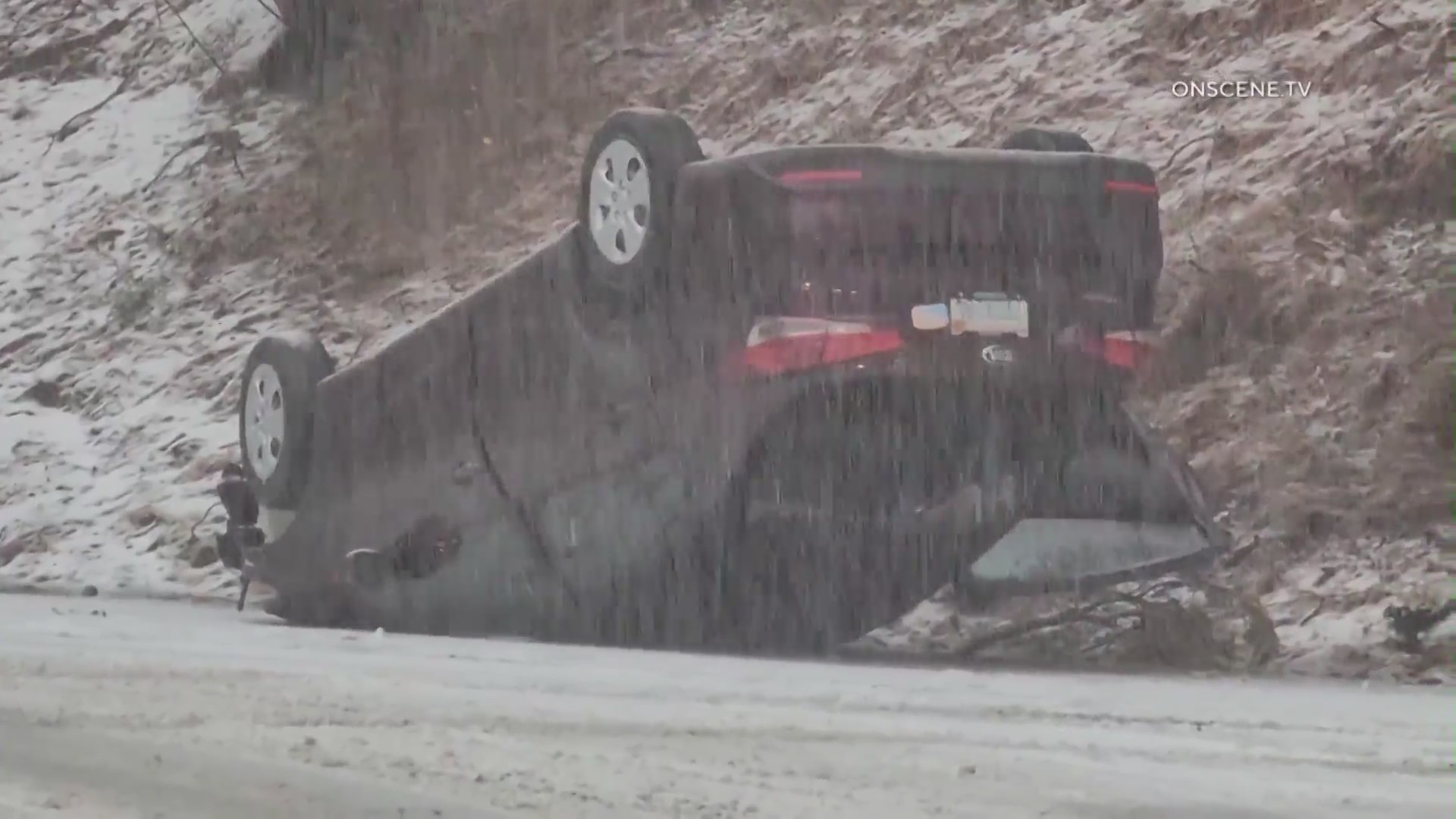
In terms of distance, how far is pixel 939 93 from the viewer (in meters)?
14.6

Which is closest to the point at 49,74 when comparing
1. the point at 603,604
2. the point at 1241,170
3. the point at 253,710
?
the point at 1241,170

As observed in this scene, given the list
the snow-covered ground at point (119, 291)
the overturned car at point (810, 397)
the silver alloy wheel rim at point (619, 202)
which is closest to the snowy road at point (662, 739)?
the overturned car at point (810, 397)

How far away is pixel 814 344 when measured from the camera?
24.9 feet

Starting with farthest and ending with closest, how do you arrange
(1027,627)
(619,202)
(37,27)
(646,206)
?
1. (37,27)
2. (1027,627)
3. (619,202)
4. (646,206)

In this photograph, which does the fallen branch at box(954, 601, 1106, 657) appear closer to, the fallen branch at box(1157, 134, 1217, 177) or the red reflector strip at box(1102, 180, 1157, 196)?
the red reflector strip at box(1102, 180, 1157, 196)

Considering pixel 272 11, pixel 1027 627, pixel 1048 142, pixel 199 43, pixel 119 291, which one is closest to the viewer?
pixel 1048 142

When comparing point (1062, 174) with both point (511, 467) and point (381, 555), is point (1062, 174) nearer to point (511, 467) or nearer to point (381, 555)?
point (511, 467)

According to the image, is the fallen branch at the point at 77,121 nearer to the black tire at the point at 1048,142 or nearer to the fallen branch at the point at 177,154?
the fallen branch at the point at 177,154

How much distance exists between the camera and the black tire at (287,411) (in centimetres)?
1002

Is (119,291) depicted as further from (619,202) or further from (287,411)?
(619,202)

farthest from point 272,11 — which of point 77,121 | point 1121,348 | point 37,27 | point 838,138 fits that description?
point 1121,348

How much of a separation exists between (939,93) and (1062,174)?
6.82 meters

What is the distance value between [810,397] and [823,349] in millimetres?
176

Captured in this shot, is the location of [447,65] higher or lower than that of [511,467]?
higher
